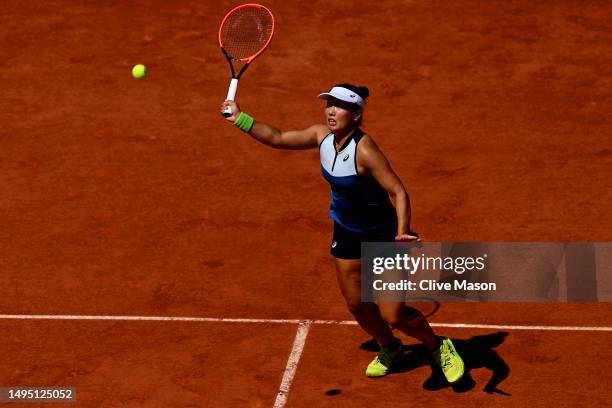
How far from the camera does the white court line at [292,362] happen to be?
31.7 feet

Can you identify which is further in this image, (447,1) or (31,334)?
(447,1)

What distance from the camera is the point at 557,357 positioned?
1014 cm

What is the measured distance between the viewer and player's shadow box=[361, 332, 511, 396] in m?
9.80

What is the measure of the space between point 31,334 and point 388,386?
3.37 meters

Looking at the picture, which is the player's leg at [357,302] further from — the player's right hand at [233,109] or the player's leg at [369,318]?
the player's right hand at [233,109]

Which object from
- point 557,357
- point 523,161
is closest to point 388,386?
point 557,357

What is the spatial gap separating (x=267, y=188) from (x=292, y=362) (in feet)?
11.6

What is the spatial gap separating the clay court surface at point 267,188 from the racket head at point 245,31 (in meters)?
2.38

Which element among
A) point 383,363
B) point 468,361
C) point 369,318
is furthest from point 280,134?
point 468,361

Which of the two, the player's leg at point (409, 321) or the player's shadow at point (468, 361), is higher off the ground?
the player's leg at point (409, 321)

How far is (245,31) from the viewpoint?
10.5 meters

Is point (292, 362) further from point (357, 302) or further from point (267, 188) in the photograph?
point (267, 188)

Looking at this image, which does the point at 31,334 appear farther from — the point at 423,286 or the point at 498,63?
the point at 498,63

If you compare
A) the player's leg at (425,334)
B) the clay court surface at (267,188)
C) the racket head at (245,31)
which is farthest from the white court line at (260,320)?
the racket head at (245,31)
